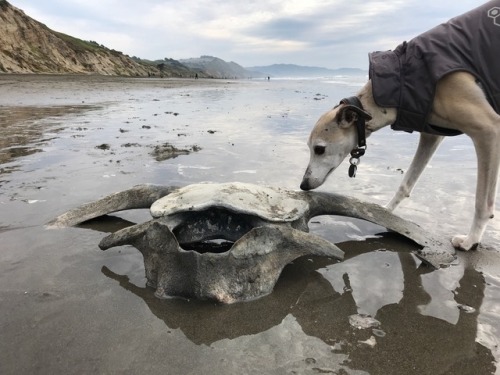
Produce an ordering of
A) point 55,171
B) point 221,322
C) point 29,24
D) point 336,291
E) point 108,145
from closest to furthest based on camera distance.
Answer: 1. point 221,322
2. point 336,291
3. point 55,171
4. point 108,145
5. point 29,24

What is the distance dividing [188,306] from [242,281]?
1.32ft

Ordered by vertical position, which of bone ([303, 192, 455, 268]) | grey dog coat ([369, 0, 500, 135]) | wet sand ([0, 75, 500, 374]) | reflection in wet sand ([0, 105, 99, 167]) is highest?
grey dog coat ([369, 0, 500, 135])

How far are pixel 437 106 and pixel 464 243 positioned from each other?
1321 millimetres

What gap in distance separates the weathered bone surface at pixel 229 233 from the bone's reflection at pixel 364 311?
14cm

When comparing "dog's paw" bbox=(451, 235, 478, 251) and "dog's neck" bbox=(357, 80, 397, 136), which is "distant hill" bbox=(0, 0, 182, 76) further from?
"dog's paw" bbox=(451, 235, 478, 251)

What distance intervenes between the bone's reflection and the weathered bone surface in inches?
5.5

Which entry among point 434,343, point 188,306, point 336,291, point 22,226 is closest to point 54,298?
point 188,306

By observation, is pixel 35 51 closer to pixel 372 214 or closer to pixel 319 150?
pixel 319 150

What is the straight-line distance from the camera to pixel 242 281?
9.17ft

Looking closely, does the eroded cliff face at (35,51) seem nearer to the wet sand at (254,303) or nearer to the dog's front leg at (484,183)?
the wet sand at (254,303)

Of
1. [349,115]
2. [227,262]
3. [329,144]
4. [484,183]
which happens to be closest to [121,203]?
[227,262]

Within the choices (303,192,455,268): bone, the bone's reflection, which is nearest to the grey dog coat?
(303,192,455,268): bone

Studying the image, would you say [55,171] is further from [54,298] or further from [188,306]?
[188,306]

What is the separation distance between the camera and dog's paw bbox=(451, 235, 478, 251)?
3.78 metres
